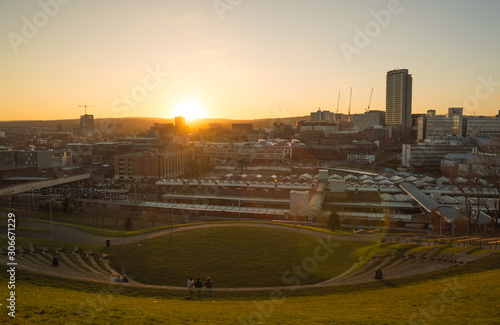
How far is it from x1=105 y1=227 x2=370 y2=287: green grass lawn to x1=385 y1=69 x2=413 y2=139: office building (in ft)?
→ 275

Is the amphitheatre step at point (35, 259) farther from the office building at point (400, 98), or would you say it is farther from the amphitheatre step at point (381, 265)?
the office building at point (400, 98)

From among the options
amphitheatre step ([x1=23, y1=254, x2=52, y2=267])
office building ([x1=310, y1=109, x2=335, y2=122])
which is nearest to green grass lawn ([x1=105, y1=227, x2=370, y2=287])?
amphitheatre step ([x1=23, y1=254, x2=52, y2=267])

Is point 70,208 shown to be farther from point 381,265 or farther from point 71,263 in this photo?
point 381,265

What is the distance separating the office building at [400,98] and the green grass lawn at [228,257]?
8376 cm

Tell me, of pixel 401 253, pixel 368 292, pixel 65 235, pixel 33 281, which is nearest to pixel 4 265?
pixel 33 281

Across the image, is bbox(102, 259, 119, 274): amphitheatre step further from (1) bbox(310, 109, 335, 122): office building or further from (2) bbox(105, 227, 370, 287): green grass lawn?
(1) bbox(310, 109, 335, 122): office building

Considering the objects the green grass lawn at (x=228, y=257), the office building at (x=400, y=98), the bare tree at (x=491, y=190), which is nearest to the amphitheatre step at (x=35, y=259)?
the green grass lawn at (x=228, y=257)

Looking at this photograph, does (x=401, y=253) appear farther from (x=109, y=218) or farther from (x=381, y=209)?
(x=109, y=218)

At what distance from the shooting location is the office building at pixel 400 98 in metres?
88.3

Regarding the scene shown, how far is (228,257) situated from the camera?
10250 mm

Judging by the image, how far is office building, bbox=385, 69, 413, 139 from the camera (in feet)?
290

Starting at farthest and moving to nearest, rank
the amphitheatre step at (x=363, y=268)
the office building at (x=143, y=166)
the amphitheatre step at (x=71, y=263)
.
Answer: the office building at (x=143, y=166), the amphitheatre step at (x=71, y=263), the amphitheatre step at (x=363, y=268)

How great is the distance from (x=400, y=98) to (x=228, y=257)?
297 ft

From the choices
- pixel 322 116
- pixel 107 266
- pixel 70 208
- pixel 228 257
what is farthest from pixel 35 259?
pixel 322 116
